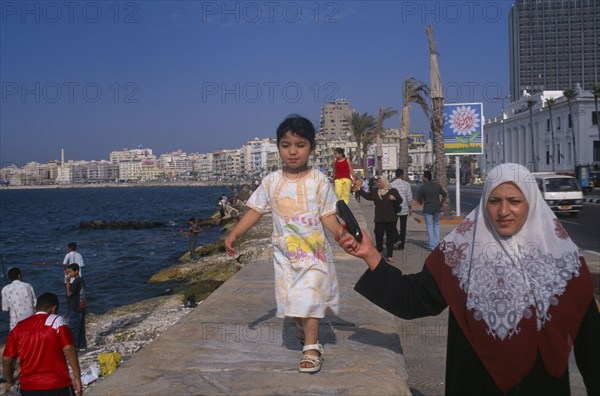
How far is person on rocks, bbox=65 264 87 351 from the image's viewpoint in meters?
10.2

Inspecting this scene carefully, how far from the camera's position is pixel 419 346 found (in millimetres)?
6074

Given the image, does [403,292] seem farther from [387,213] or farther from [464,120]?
[464,120]

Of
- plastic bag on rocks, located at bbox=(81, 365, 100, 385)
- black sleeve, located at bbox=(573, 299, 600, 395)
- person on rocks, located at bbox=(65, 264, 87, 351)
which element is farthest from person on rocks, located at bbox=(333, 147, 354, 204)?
black sleeve, located at bbox=(573, 299, 600, 395)

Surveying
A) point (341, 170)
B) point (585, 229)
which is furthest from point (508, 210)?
point (585, 229)

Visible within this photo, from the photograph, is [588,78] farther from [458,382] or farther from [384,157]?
[458,382]

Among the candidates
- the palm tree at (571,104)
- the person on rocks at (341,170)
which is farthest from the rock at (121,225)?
the palm tree at (571,104)

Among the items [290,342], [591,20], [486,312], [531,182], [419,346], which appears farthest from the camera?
[591,20]

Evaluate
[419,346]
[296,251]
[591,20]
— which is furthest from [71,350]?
[591,20]

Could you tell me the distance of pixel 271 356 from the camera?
4289 millimetres

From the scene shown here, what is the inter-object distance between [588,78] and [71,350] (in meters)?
176

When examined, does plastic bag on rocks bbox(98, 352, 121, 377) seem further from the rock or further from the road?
the rock

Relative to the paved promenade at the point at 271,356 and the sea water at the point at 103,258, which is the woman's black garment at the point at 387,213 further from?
the sea water at the point at 103,258

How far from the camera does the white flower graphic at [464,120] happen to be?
70.2 feet

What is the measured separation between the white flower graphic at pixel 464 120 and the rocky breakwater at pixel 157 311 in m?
7.55
